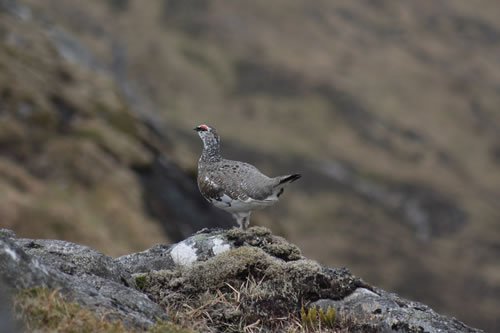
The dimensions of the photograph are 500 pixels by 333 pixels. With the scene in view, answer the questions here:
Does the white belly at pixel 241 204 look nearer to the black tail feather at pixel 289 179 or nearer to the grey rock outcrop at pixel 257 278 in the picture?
the black tail feather at pixel 289 179

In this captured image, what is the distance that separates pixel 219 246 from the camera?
1628 centimetres

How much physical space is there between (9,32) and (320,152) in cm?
12009

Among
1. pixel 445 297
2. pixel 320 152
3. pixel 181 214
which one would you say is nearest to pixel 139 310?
pixel 181 214

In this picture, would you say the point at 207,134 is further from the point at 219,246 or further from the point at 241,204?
the point at 219,246

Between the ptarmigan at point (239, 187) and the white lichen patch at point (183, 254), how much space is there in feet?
6.21

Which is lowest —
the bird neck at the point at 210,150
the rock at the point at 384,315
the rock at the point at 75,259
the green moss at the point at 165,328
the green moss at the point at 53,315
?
the green moss at the point at 53,315

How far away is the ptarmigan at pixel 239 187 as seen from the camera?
18016mm

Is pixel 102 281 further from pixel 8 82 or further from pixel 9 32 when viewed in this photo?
pixel 9 32

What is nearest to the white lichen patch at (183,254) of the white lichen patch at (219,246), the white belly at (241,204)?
the white lichen patch at (219,246)

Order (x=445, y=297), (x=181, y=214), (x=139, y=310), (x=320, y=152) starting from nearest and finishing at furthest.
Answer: (x=139, y=310)
(x=181, y=214)
(x=445, y=297)
(x=320, y=152)

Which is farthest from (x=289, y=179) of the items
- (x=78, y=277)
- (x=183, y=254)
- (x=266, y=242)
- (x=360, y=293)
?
(x=78, y=277)

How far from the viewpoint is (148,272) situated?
611 inches

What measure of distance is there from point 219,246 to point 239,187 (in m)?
2.16

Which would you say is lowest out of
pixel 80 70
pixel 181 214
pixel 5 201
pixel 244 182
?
pixel 244 182
